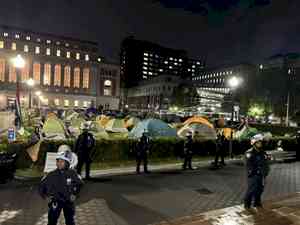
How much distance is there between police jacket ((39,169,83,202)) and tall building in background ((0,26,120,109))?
87779 millimetres

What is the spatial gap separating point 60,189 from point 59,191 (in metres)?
0.04

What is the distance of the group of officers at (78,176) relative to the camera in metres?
4.98

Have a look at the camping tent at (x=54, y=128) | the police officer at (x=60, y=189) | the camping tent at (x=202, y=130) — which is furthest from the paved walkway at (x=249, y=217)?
the camping tent at (x=54, y=128)

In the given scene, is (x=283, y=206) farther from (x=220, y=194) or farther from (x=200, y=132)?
(x=200, y=132)

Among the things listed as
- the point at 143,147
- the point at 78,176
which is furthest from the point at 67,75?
the point at 78,176

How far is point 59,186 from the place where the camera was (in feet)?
16.3

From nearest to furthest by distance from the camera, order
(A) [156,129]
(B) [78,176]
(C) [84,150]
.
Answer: (B) [78,176] < (C) [84,150] < (A) [156,129]

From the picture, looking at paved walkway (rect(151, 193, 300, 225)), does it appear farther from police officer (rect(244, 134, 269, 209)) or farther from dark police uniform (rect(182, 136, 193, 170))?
dark police uniform (rect(182, 136, 193, 170))

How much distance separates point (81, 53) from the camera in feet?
341

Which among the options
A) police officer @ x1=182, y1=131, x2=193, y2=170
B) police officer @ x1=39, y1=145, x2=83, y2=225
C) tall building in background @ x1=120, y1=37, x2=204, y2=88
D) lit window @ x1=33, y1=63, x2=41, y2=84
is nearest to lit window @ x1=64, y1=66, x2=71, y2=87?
lit window @ x1=33, y1=63, x2=41, y2=84

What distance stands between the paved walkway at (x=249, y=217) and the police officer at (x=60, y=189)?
2223 millimetres

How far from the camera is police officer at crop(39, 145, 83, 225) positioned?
4.96 meters

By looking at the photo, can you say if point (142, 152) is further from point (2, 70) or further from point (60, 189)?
point (2, 70)

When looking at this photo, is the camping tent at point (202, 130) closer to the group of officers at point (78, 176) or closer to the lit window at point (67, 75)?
the group of officers at point (78, 176)
